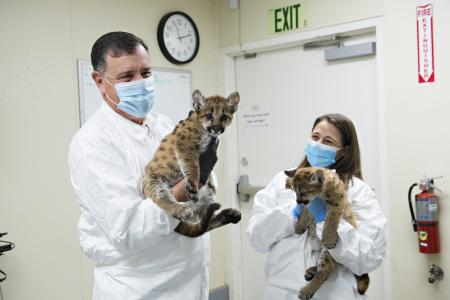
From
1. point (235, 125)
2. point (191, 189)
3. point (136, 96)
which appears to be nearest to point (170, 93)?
point (235, 125)

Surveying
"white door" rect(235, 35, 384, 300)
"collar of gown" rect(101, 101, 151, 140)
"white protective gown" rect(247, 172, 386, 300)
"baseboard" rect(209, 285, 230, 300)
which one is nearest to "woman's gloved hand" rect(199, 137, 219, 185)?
"collar of gown" rect(101, 101, 151, 140)

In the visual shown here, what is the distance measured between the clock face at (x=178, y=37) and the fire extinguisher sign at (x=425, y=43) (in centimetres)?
175

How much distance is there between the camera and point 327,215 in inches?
69.5

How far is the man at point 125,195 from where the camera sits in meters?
1.40

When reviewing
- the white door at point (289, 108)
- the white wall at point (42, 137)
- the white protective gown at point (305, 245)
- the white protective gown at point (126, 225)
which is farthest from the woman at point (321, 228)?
the white wall at point (42, 137)

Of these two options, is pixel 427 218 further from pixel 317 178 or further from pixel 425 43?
pixel 317 178

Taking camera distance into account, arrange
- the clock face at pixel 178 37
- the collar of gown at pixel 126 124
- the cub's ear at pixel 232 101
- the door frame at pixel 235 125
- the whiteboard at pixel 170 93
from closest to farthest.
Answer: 1. the cub's ear at pixel 232 101
2. the collar of gown at pixel 126 124
3. the door frame at pixel 235 125
4. the whiteboard at pixel 170 93
5. the clock face at pixel 178 37

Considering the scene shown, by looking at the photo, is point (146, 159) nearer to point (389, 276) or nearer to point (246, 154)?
point (389, 276)

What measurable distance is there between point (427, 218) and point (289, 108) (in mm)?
1387

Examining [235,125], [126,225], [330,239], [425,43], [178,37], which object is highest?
[178,37]

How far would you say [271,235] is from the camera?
200 centimetres

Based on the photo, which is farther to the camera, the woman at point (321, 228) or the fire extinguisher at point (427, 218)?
the fire extinguisher at point (427, 218)

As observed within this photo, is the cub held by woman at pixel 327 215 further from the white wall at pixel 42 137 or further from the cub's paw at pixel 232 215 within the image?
the white wall at pixel 42 137

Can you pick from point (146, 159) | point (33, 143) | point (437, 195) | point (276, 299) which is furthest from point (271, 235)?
point (33, 143)
